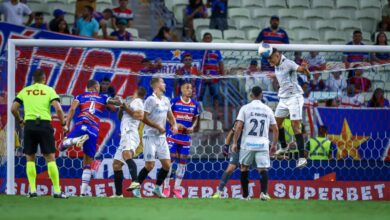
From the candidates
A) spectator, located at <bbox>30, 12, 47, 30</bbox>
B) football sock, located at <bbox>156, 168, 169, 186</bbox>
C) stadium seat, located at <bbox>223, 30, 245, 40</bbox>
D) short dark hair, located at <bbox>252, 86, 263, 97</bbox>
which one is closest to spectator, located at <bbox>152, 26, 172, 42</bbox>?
stadium seat, located at <bbox>223, 30, 245, 40</bbox>

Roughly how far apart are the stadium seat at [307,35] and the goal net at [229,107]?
182 inches

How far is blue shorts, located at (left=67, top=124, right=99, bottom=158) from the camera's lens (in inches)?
692

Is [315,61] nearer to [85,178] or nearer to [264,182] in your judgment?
[264,182]

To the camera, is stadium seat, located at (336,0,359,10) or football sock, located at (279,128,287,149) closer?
football sock, located at (279,128,287,149)

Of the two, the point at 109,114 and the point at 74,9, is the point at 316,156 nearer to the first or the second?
the point at 109,114

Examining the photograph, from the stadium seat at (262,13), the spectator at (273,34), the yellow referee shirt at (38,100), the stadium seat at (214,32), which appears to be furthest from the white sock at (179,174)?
the stadium seat at (262,13)

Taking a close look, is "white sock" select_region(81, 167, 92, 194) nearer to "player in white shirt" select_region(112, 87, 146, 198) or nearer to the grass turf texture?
→ "player in white shirt" select_region(112, 87, 146, 198)

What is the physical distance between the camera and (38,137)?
15977 mm

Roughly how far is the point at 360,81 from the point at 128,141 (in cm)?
456

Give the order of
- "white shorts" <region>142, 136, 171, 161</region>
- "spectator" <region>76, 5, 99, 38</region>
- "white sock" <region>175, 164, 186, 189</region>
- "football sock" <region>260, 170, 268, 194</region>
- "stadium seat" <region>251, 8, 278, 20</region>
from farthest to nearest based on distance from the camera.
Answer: "stadium seat" <region>251, 8, 278, 20</region> → "spectator" <region>76, 5, 99, 38</region> → "white sock" <region>175, 164, 186, 189</region> → "white shorts" <region>142, 136, 171, 161</region> → "football sock" <region>260, 170, 268, 194</region>

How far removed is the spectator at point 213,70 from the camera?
63.1ft

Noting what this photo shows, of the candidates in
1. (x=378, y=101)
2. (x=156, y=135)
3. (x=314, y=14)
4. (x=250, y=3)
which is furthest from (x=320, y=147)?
(x=314, y=14)

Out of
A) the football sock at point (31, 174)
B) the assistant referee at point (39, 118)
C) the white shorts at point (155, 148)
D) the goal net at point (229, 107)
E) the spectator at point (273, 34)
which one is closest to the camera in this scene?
the assistant referee at point (39, 118)

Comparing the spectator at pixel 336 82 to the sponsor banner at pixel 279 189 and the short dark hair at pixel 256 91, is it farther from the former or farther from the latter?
the short dark hair at pixel 256 91
